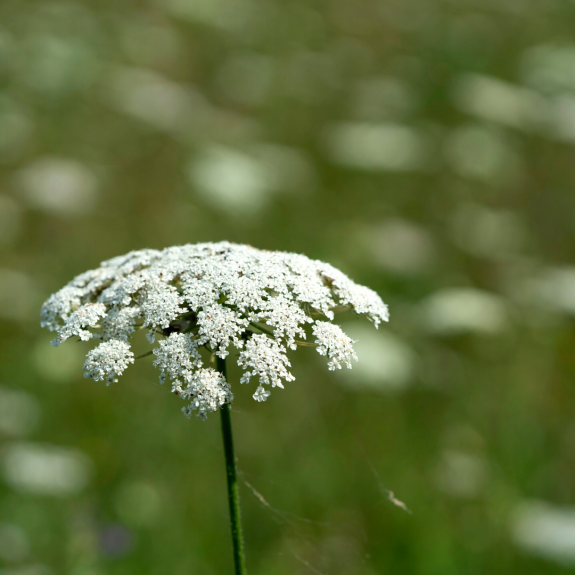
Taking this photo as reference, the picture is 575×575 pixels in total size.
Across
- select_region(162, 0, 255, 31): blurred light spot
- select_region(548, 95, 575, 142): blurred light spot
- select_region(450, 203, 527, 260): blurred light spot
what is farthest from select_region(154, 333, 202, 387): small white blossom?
select_region(162, 0, 255, 31): blurred light spot

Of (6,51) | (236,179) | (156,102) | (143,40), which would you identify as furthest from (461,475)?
(143,40)

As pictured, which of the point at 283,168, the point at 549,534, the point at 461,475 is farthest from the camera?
the point at 283,168

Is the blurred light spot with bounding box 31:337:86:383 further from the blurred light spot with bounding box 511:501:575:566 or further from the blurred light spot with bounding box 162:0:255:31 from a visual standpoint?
the blurred light spot with bounding box 162:0:255:31

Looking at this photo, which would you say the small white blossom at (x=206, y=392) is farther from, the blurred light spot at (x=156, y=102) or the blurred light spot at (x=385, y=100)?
the blurred light spot at (x=385, y=100)

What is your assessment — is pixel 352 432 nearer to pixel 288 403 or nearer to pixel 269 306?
pixel 288 403

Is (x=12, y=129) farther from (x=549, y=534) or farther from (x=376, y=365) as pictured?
(x=549, y=534)

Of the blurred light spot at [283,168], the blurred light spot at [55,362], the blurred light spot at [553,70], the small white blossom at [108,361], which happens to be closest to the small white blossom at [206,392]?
the small white blossom at [108,361]

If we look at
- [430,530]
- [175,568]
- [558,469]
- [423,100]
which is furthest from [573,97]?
[175,568]
